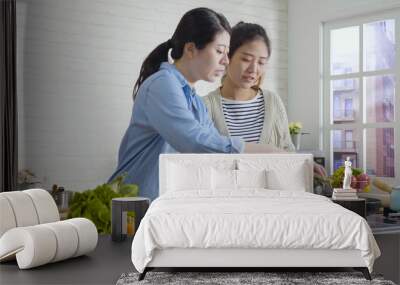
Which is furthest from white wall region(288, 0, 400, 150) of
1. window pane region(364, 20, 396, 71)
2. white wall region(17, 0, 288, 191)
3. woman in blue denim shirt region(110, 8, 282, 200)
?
white wall region(17, 0, 288, 191)

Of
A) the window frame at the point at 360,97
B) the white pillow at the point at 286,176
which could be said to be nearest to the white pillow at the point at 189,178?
the white pillow at the point at 286,176

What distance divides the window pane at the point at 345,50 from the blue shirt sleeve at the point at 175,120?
71.8 inches

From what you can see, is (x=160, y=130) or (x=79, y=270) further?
(x=160, y=130)

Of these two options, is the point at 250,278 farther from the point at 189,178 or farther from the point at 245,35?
the point at 245,35

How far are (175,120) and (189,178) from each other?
89 centimetres

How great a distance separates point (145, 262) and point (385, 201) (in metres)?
3.64

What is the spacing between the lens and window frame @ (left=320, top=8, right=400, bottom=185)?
6.55 meters

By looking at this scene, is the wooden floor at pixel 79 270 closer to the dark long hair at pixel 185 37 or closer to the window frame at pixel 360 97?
the dark long hair at pixel 185 37

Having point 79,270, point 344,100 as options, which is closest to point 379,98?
point 344,100

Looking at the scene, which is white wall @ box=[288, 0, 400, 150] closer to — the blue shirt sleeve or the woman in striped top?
the woman in striped top

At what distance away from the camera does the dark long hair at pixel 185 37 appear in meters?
6.26

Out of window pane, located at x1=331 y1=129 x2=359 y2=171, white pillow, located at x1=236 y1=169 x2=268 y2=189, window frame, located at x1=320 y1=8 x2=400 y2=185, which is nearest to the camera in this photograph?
white pillow, located at x1=236 y1=169 x2=268 y2=189

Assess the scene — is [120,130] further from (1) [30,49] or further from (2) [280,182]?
(2) [280,182]

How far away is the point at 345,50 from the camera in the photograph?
687cm
